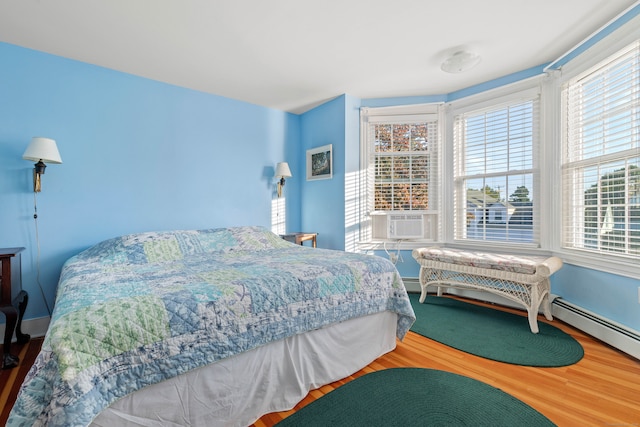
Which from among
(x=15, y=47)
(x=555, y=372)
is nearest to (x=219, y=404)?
(x=555, y=372)

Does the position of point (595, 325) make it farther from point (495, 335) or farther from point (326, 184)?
point (326, 184)

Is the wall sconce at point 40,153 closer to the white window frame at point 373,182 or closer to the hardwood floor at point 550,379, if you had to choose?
the hardwood floor at point 550,379

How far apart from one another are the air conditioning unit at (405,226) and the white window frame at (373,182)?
2.5 inches

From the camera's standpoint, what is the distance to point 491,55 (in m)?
2.76

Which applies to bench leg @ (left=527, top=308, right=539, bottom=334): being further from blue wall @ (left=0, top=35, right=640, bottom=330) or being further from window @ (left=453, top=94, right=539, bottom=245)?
window @ (left=453, top=94, right=539, bottom=245)

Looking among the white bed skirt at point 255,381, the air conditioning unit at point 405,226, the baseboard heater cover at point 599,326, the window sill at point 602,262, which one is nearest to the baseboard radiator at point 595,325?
the baseboard heater cover at point 599,326

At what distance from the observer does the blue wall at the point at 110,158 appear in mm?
2422

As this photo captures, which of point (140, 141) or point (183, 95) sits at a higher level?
point (183, 95)

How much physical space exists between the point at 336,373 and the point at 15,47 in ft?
11.7

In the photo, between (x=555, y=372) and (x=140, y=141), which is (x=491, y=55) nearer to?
(x=555, y=372)

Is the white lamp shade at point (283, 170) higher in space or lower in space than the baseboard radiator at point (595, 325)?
higher

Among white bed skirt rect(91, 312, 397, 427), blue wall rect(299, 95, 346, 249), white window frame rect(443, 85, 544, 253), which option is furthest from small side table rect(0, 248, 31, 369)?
white window frame rect(443, 85, 544, 253)

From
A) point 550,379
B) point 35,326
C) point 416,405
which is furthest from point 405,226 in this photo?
point 35,326

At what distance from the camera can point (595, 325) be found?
2363 mm
